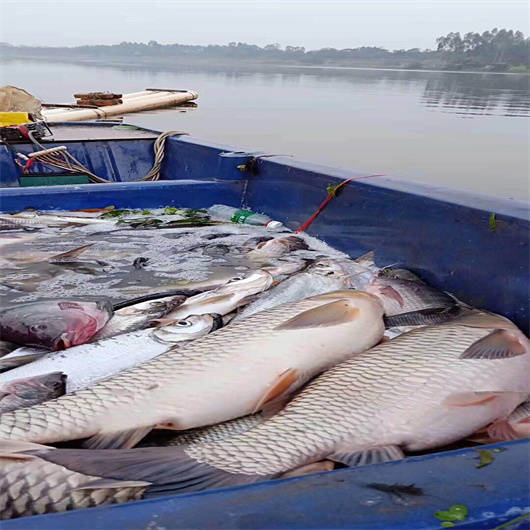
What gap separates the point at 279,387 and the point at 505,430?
719 mm

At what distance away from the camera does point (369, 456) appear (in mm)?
1731

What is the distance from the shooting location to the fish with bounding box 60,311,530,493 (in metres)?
1.62

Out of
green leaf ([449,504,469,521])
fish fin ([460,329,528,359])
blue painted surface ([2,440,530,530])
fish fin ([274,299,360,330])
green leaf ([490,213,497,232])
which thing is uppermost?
green leaf ([490,213,497,232])

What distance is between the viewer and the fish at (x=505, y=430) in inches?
72.1

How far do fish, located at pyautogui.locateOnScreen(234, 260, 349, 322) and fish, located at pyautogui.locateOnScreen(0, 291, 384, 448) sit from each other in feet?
1.33

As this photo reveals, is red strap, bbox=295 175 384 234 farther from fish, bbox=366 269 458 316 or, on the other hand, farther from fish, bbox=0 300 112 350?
fish, bbox=0 300 112 350

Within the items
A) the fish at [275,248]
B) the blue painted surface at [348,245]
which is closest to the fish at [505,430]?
the blue painted surface at [348,245]

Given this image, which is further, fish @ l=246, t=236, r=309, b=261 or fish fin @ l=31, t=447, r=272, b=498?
fish @ l=246, t=236, r=309, b=261

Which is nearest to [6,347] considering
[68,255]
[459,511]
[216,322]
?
[216,322]

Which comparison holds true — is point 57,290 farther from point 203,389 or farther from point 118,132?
point 118,132

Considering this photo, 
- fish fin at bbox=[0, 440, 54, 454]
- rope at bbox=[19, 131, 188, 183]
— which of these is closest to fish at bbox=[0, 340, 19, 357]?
fish fin at bbox=[0, 440, 54, 454]

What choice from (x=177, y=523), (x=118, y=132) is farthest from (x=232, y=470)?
(x=118, y=132)

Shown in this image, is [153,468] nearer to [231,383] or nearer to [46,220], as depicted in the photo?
[231,383]

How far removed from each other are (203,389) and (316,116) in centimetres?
1938
